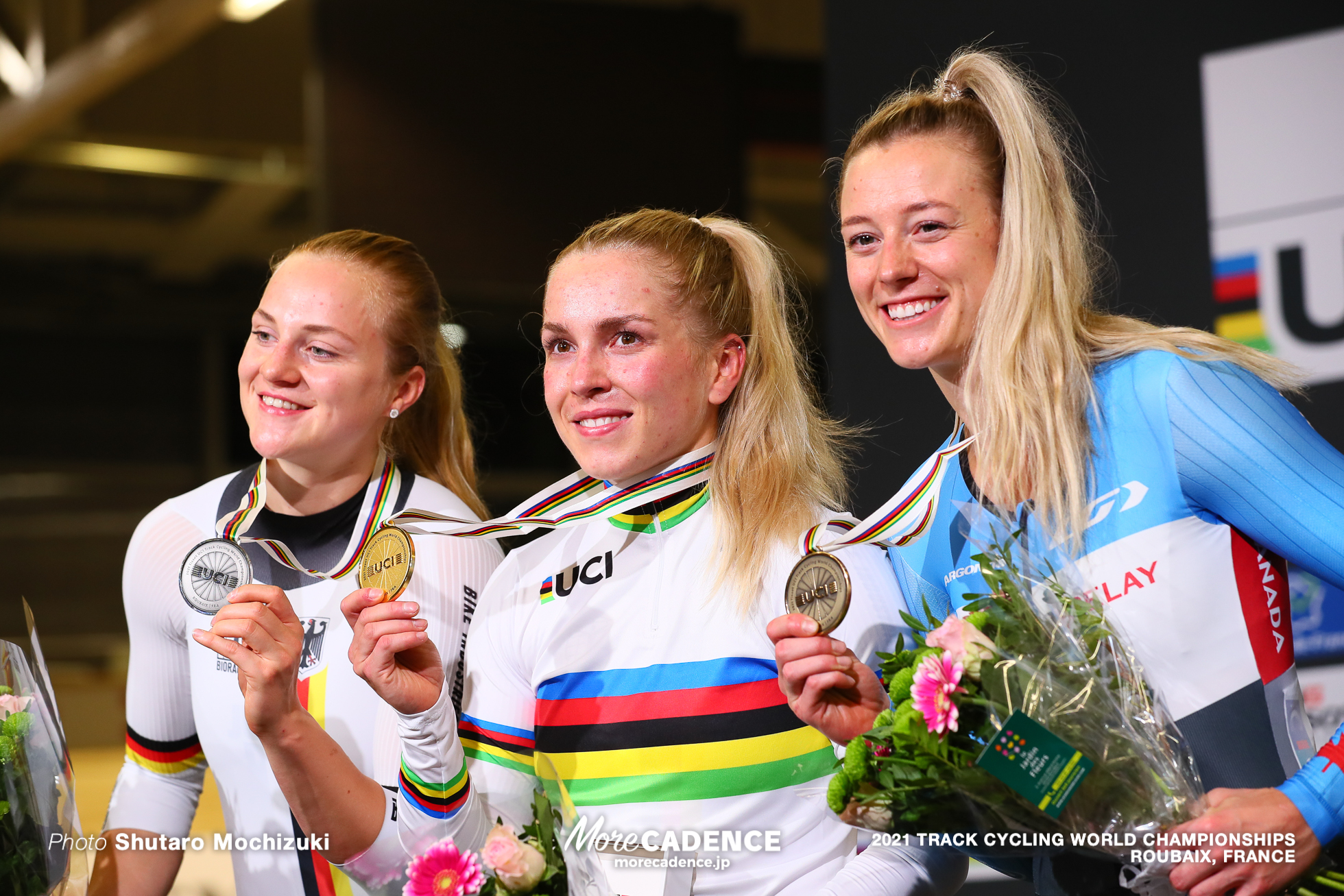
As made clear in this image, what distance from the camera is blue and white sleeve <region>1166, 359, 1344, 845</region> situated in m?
1.58

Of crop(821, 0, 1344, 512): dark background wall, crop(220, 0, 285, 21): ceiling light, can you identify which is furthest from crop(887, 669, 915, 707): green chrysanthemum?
crop(220, 0, 285, 21): ceiling light

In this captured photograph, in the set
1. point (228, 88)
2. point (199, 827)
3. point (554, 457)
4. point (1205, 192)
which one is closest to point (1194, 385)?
point (1205, 192)

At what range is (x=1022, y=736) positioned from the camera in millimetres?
1349

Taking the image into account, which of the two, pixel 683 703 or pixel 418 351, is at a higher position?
pixel 418 351

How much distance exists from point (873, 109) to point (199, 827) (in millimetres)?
3156

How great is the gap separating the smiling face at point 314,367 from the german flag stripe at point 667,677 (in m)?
0.62

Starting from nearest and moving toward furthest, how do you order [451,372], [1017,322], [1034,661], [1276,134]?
[1034,661]
[1017,322]
[451,372]
[1276,134]

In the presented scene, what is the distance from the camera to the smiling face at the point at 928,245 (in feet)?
5.86

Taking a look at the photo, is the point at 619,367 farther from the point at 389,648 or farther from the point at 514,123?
the point at 514,123

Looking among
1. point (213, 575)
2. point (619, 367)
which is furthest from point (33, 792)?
point (619, 367)

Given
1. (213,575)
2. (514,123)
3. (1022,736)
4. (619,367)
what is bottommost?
(1022,736)

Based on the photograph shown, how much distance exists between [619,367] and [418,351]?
55 cm

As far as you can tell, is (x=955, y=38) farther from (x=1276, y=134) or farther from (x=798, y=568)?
(x=798, y=568)

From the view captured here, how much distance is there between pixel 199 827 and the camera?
4102mm
